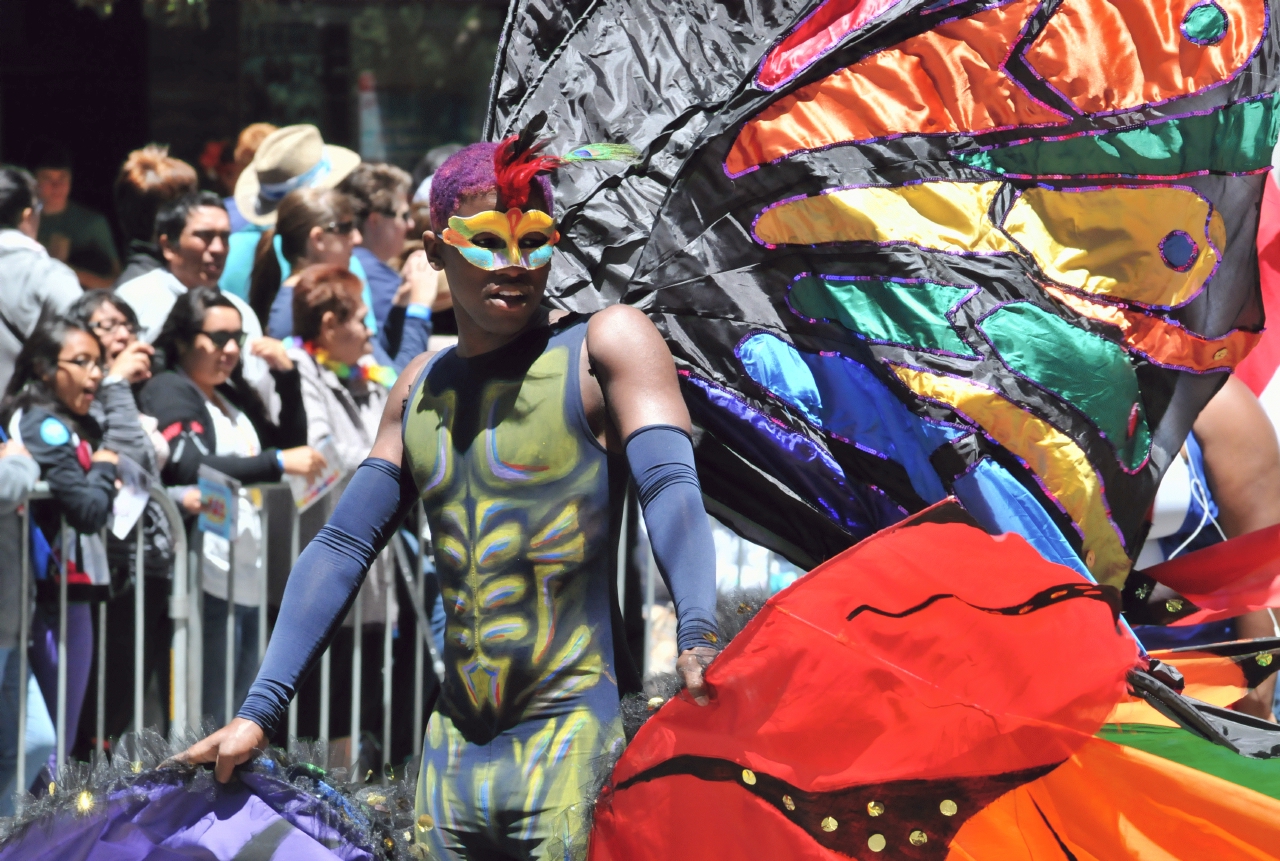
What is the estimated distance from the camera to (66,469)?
4.46 m

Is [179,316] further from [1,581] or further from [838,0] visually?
[838,0]

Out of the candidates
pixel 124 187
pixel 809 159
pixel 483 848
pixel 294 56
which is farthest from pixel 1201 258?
pixel 294 56

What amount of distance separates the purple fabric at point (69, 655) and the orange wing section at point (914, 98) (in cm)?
272

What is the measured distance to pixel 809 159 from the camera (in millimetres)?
2850

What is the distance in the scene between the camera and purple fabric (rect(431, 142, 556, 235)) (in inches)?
105

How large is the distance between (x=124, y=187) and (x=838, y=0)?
14.1ft

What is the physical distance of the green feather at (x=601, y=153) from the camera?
9.05ft

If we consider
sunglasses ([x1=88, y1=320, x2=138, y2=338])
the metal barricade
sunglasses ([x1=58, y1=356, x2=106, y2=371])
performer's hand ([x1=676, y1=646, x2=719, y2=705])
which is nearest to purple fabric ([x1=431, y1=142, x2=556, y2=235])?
performer's hand ([x1=676, y1=646, x2=719, y2=705])

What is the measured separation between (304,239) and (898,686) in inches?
173

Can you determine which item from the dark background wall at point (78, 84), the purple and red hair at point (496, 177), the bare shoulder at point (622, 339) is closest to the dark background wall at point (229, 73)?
the dark background wall at point (78, 84)

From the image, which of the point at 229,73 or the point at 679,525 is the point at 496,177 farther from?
the point at 229,73

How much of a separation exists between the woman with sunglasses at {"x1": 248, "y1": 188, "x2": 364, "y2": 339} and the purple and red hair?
11.4 ft

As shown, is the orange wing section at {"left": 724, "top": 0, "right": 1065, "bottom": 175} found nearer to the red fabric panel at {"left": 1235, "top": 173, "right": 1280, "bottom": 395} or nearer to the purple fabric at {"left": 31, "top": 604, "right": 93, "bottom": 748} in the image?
the red fabric panel at {"left": 1235, "top": 173, "right": 1280, "bottom": 395}

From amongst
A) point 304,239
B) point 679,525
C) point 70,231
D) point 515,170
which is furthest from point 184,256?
point 679,525
